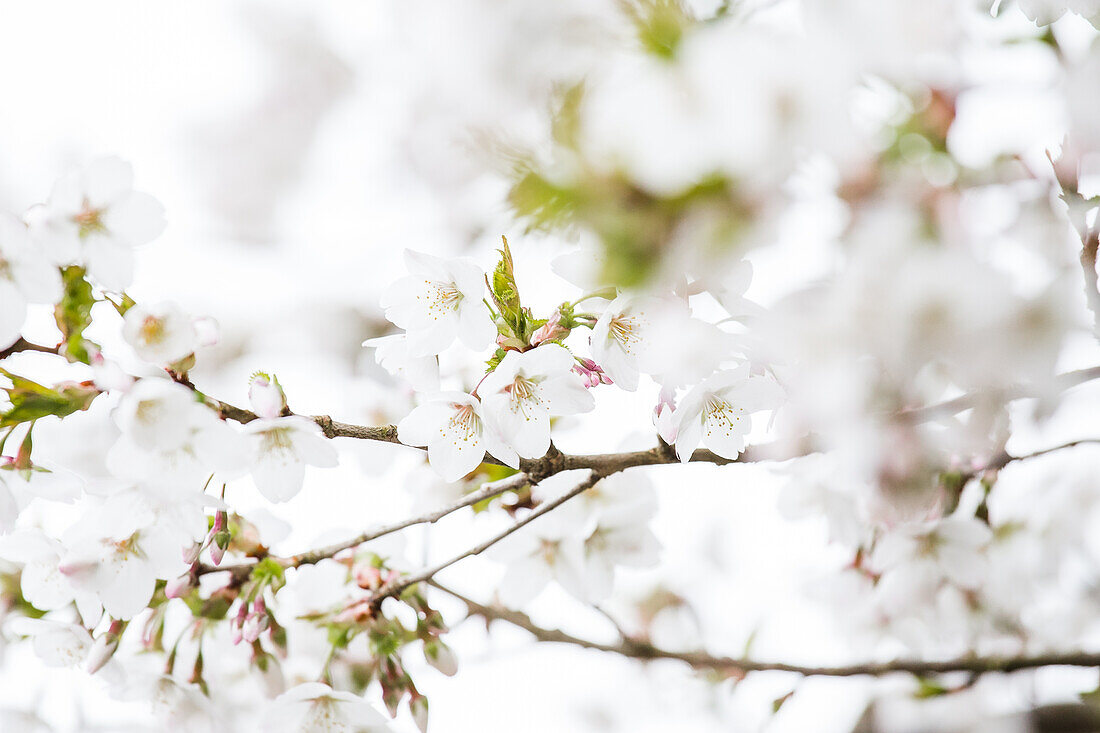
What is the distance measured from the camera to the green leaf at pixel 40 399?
1.89ft

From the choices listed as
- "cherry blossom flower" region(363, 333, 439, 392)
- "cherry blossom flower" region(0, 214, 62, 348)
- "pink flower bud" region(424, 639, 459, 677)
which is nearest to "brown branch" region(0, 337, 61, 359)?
"cherry blossom flower" region(0, 214, 62, 348)

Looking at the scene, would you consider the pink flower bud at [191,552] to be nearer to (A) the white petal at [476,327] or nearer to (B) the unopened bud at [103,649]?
(B) the unopened bud at [103,649]

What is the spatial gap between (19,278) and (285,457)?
0.76 feet

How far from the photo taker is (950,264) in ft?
1.02

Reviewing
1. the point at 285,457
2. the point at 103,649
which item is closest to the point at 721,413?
the point at 285,457

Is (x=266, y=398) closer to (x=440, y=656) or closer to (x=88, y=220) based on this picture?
(x=88, y=220)

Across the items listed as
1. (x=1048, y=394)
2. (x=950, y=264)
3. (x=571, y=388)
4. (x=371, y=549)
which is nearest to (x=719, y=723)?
Result: (x=371, y=549)

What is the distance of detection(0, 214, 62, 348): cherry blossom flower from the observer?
1.86 feet

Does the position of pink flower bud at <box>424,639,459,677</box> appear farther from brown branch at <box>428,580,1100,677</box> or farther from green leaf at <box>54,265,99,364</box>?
green leaf at <box>54,265,99,364</box>

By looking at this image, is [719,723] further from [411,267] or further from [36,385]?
[36,385]

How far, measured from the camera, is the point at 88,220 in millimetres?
654

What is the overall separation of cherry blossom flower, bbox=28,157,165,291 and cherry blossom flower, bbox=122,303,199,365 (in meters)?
0.10

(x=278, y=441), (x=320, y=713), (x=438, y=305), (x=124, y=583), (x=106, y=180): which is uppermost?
(x=106, y=180)

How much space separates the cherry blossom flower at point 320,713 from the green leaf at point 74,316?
364mm
